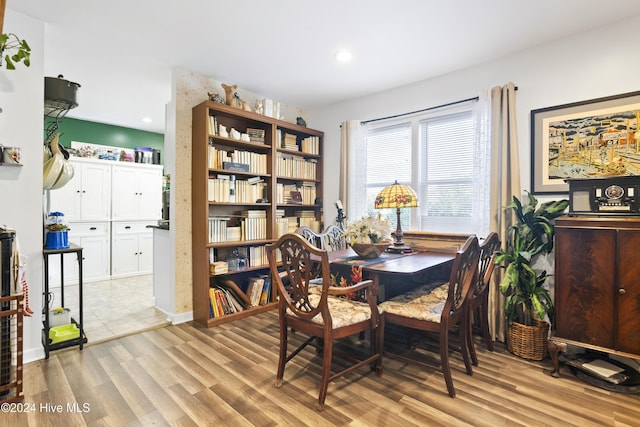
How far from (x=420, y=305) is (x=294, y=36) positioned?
2.37m

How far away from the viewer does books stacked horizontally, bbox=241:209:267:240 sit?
364 centimetres

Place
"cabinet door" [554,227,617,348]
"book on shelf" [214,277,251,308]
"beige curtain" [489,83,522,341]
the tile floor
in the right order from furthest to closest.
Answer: "book on shelf" [214,277,251,308] < the tile floor < "beige curtain" [489,83,522,341] < "cabinet door" [554,227,617,348]

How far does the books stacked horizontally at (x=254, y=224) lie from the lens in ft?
11.9

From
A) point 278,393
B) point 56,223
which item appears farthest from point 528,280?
point 56,223

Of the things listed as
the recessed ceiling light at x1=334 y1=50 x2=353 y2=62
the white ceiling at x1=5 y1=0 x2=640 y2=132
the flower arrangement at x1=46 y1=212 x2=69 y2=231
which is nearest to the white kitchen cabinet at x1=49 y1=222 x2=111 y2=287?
the white ceiling at x1=5 y1=0 x2=640 y2=132

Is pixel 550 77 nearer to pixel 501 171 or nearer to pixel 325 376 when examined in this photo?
pixel 501 171

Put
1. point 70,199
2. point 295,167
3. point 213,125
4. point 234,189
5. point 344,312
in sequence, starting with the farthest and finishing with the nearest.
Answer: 1. point 70,199
2. point 295,167
3. point 234,189
4. point 213,125
5. point 344,312

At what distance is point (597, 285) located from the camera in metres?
2.12

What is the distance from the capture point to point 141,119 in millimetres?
5258

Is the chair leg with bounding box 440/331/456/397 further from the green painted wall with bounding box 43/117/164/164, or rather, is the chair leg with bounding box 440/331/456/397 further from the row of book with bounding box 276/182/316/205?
the green painted wall with bounding box 43/117/164/164

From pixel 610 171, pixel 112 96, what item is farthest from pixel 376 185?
pixel 112 96

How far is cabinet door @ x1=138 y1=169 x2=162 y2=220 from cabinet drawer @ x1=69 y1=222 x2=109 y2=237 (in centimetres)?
57

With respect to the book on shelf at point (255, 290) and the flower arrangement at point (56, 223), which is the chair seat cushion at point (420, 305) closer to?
the book on shelf at point (255, 290)

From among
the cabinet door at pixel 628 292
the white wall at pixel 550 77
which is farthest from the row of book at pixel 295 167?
the cabinet door at pixel 628 292
